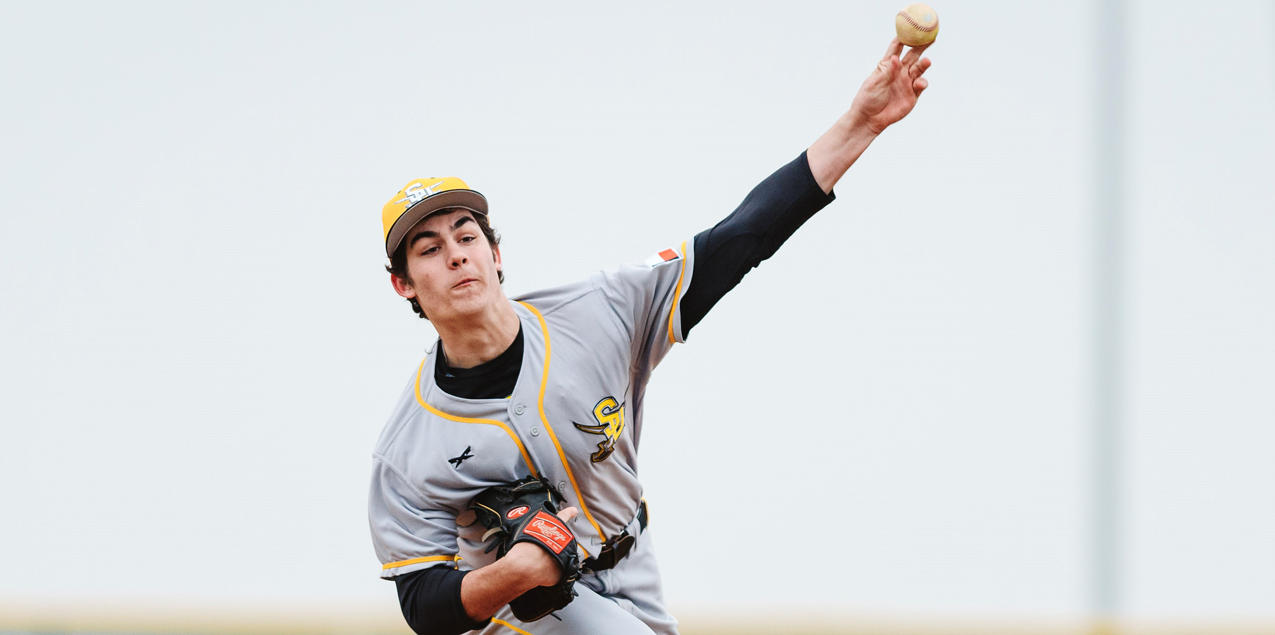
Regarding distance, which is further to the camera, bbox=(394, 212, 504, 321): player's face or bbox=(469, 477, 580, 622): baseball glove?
bbox=(394, 212, 504, 321): player's face

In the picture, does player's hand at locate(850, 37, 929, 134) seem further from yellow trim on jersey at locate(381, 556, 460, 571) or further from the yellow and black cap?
yellow trim on jersey at locate(381, 556, 460, 571)

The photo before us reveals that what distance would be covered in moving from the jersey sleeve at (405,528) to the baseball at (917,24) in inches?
54.6

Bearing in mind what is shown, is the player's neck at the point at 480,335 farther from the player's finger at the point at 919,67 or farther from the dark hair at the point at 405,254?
the player's finger at the point at 919,67

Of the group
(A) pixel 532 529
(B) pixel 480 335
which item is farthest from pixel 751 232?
(A) pixel 532 529

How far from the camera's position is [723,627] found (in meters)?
4.88

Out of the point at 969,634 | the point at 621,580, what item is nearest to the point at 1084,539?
the point at 969,634

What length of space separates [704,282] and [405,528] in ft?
2.79

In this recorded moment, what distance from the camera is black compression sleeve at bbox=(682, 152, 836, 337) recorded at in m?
2.08

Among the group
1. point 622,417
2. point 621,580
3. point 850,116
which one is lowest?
point 621,580

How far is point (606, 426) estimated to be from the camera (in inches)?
85.9

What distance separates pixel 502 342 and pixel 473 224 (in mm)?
270

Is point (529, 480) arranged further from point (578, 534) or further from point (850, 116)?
point (850, 116)

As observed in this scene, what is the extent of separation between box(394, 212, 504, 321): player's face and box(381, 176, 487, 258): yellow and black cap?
0.07 ft

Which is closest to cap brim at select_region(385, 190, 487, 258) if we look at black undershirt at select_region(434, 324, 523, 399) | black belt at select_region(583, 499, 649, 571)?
black undershirt at select_region(434, 324, 523, 399)
